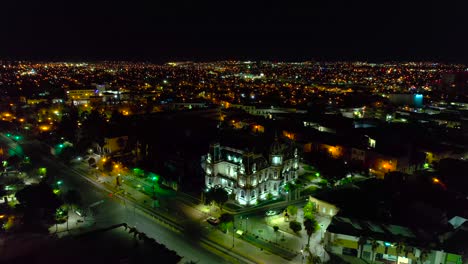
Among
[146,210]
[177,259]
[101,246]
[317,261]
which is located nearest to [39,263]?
→ [101,246]

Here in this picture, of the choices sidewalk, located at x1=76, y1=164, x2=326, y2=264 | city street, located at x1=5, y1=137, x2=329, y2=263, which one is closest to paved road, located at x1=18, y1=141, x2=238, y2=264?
city street, located at x1=5, y1=137, x2=329, y2=263

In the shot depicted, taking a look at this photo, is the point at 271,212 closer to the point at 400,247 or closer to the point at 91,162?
the point at 400,247

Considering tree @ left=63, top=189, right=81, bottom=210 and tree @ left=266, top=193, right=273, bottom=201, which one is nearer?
tree @ left=63, top=189, right=81, bottom=210

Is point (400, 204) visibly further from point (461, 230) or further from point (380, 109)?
point (380, 109)

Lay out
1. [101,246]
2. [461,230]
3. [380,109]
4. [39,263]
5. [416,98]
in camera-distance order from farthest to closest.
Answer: [416,98]
[380,109]
[461,230]
[101,246]
[39,263]

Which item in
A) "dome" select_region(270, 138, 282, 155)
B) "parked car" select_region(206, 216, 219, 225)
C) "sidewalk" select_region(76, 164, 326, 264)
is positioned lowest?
"sidewalk" select_region(76, 164, 326, 264)

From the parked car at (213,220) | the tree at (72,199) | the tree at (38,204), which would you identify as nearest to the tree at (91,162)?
the tree at (72,199)

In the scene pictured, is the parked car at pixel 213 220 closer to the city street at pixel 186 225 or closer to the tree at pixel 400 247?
the city street at pixel 186 225

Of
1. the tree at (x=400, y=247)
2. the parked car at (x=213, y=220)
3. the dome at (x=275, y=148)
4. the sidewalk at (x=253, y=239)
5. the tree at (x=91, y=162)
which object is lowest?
the sidewalk at (x=253, y=239)

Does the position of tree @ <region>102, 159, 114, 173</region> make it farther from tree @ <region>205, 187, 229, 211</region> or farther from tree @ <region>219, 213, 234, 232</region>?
tree @ <region>219, 213, 234, 232</region>
